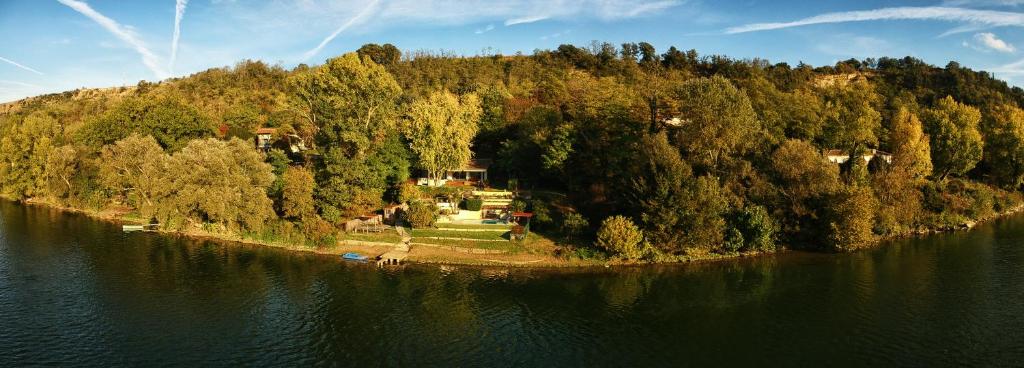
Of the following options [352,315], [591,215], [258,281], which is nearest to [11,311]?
[258,281]

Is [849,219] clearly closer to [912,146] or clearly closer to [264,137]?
[912,146]

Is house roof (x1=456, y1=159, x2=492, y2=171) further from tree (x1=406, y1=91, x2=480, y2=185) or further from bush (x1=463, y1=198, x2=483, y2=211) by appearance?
bush (x1=463, y1=198, x2=483, y2=211)

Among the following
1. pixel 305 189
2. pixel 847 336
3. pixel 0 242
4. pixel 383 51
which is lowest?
pixel 847 336

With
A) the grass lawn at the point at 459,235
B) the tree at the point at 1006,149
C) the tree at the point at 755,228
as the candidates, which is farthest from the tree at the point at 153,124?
the tree at the point at 1006,149

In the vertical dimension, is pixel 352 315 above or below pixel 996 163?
below

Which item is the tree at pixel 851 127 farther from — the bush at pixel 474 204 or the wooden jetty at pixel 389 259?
the wooden jetty at pixel 389 259

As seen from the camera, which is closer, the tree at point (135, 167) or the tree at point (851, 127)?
the tree at point (135, 167)

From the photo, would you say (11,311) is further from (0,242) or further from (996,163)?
(996,163)

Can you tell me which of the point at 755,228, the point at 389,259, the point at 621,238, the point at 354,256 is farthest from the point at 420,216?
the point at 755,228
